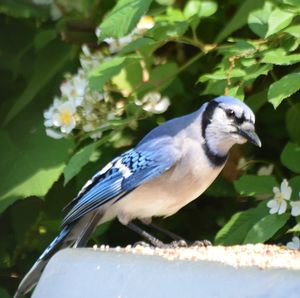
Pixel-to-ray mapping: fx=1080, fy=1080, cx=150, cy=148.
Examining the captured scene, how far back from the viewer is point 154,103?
3156 millimetres

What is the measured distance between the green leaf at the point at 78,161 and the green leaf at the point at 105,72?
0.64ft

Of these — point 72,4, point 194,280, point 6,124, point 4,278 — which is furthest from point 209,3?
point 194,280

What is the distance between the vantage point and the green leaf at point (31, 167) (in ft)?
10.5

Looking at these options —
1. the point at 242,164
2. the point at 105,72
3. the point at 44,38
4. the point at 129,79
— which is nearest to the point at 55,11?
the point at 44,38

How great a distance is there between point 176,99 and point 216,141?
61 centimetres

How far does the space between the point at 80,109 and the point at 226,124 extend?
507 millimetres

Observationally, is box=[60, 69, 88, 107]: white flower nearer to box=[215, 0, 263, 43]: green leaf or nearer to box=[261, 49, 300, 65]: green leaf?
box=[215, 0, 263, 43]: green leaf

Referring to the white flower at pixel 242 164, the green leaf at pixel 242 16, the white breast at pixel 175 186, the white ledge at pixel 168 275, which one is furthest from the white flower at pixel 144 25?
the white ledge at pixel 168 275

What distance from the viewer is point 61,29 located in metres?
3.51

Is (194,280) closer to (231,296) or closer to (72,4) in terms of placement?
(231,296)

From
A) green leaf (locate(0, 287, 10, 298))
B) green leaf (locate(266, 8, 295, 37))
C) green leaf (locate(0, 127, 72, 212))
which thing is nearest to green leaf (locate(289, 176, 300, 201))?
green leaf (locate(266, 8, 295, 37))

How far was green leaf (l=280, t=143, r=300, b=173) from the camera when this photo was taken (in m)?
2.96

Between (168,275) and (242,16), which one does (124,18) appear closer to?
(242,16)

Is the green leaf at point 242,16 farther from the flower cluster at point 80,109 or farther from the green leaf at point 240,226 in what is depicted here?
the green leaf at point 240,226
